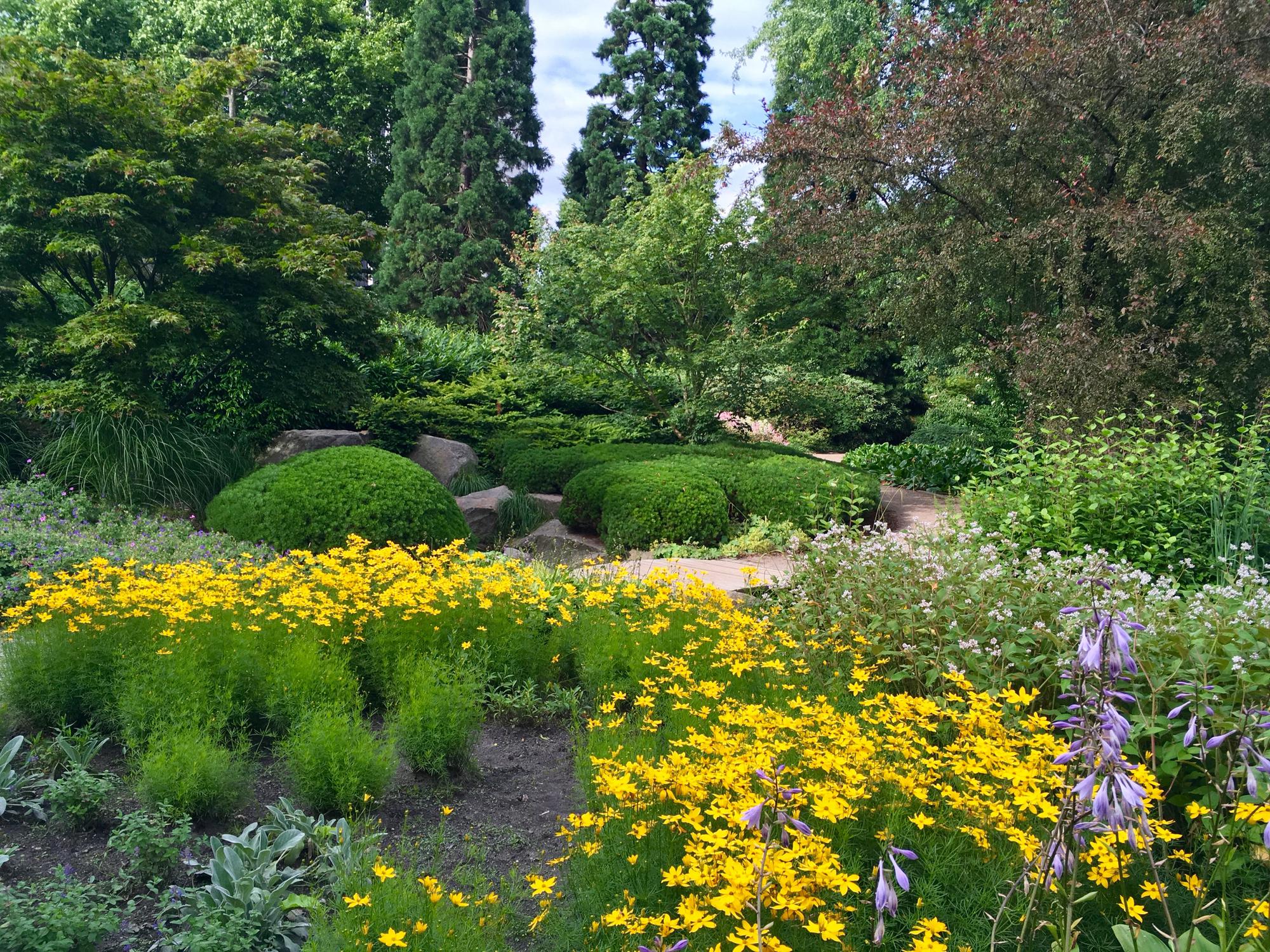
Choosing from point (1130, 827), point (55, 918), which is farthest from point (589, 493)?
point (1130, 827)

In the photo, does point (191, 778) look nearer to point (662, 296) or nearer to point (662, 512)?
point (662, 512)

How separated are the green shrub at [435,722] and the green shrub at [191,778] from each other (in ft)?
1.79

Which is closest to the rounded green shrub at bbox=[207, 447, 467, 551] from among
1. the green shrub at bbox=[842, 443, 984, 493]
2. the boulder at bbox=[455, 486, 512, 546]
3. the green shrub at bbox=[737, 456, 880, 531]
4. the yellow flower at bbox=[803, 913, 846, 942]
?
the boulder at bbox=[455, 486, 512, 546]

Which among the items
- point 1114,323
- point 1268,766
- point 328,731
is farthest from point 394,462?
point 1114,323

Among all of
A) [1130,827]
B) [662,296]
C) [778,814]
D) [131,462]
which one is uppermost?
[662,296]

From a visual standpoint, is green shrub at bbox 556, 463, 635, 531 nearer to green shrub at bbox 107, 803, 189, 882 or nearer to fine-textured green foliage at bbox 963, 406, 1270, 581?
fine-textured green foliage at bbox 963, 406, 1270, 581

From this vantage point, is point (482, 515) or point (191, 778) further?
point (482, 515)

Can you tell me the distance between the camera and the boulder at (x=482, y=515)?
8.58 meters

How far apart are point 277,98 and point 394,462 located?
21834mm

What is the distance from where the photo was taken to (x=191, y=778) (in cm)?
262

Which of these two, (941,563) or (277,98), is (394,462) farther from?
(277,98)

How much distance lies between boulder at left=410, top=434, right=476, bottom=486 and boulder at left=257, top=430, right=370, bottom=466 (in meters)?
1.12

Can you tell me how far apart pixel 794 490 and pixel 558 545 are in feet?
8.08

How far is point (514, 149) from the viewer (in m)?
22.9
